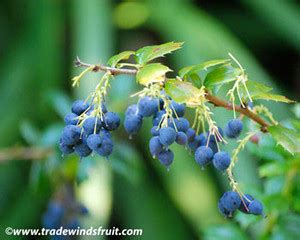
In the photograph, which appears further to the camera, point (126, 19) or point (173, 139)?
point (126, 19)

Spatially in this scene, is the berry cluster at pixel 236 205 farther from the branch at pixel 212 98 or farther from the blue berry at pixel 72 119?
the blue berry at pixel 72 119

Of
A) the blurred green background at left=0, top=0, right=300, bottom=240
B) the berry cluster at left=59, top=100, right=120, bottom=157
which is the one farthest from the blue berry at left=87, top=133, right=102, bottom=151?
the blurred green background at left=0, top=0, right=300, bottom=240

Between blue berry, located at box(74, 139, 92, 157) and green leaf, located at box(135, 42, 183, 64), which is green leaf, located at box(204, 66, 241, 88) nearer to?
green leaf, located at box(135, 42, 183, 64)

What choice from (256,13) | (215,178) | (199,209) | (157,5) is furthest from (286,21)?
(199,209)

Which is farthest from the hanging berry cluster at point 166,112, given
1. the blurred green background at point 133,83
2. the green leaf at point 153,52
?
the blurred green background at point 133,83

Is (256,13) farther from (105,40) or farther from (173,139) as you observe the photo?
(173,139)
